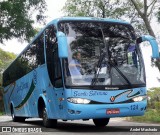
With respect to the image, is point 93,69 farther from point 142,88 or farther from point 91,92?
point 142,88

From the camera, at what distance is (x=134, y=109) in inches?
400

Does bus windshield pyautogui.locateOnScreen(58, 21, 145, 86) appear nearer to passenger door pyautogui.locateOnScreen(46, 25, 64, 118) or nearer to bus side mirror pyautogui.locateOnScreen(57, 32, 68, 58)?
passenger door pyautogui.locateOnScreen(46, 25, 64, 118)

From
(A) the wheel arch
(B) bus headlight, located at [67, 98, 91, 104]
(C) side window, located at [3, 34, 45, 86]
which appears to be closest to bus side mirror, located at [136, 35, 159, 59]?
(B) bus headlight, located at [67, 98, 91, 104]

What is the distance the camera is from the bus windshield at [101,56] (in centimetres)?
995

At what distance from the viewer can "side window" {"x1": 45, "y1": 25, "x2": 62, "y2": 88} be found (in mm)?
10414

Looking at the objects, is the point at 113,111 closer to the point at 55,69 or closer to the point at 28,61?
the point at 55,69

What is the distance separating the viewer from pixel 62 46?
9.37 metres

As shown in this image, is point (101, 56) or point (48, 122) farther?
point (48, 122)

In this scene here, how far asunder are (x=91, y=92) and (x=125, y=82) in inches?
40.8

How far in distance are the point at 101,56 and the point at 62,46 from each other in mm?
1412

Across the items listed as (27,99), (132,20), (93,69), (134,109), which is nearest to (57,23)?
(93,69)

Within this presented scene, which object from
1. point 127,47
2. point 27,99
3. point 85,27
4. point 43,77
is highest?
point 85,27

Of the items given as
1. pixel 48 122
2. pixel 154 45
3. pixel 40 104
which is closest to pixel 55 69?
pixel 48 122

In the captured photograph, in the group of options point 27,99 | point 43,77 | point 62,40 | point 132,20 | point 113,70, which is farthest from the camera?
point 132,20
